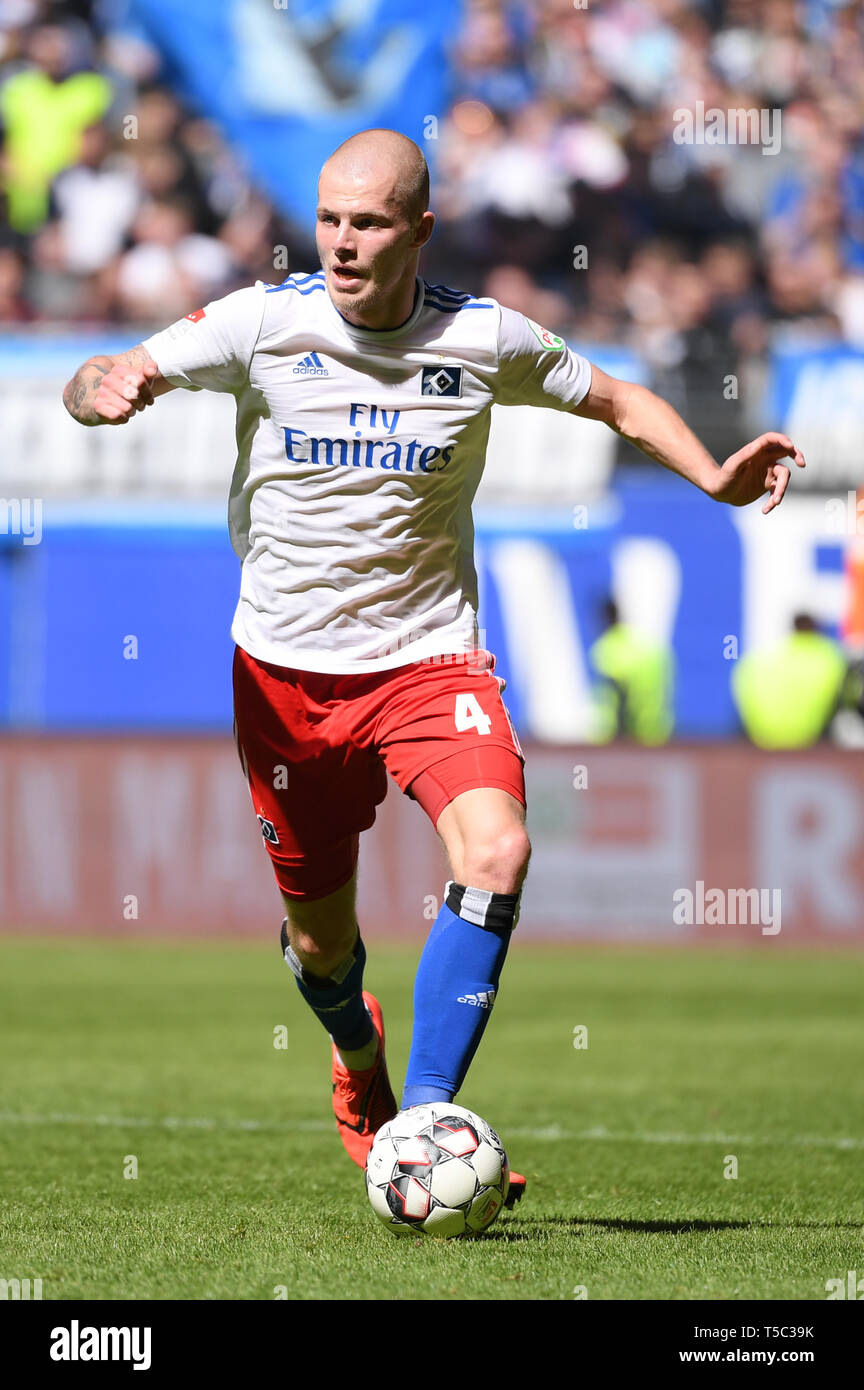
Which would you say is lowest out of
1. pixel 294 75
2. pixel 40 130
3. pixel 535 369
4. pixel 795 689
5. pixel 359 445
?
pixel 795 689

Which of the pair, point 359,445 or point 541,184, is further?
point 541,184

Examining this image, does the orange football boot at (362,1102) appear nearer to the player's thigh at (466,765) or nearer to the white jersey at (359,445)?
the player's thigh at (466,765)

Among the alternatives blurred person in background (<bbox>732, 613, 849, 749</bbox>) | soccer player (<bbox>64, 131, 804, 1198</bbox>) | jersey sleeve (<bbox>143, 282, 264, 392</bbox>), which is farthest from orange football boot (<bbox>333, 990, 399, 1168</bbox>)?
blurred person in background (<bbox>732, 613, 849, 749</bbox>)

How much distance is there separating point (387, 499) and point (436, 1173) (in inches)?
63.0

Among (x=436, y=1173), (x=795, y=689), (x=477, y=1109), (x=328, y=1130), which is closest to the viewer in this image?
(x=436, y=1173)

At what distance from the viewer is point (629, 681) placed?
16.4 metres

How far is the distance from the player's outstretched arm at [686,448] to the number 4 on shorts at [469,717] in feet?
2.47

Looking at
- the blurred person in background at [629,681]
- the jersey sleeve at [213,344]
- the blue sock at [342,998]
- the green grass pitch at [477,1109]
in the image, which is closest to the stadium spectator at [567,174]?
the blurred person in background at [629,681]

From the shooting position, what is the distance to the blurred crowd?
18.3 metres

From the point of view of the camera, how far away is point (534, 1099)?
8.00 metres

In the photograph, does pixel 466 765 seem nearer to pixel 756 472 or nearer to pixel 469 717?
pixel 469 717

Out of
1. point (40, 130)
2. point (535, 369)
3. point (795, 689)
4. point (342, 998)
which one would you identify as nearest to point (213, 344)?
point (535, 369)

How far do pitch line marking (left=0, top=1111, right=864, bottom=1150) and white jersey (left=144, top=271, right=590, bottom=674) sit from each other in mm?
2377

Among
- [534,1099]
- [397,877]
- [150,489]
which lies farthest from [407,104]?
[534,1099]
